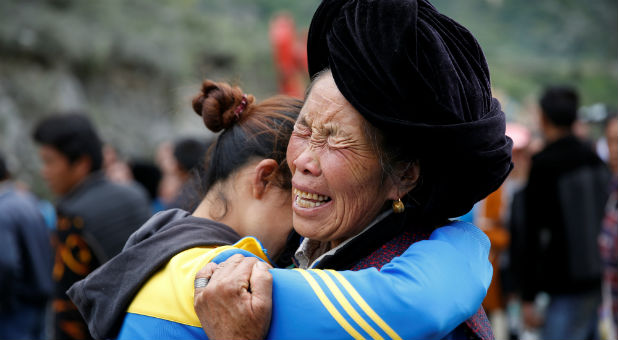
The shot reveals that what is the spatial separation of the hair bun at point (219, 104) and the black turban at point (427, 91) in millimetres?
635

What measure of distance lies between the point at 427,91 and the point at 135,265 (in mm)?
1023

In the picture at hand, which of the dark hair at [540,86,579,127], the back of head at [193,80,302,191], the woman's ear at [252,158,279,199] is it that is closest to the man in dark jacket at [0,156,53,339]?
the back of head at [193,80,302,191]

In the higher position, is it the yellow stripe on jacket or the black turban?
the black turban

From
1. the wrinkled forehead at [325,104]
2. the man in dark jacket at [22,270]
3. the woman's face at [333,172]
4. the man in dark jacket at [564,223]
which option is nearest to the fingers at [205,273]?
the woman's face at [333,172]

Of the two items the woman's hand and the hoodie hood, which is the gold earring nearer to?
the woman's hand

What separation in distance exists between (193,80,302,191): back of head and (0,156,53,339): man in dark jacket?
3141mm

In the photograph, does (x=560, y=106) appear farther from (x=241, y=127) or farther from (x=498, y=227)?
(x=241, y=127)

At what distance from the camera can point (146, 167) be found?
9.25m

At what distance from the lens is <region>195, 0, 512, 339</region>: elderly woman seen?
1498mm

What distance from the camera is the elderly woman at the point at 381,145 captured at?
150 centimetres

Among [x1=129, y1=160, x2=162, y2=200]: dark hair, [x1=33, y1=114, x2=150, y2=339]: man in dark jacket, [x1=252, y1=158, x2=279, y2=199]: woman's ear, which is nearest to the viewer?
[x1=252, y1=158, x2=279, y2=199]: woman's ear

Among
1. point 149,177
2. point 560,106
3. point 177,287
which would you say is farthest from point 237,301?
point 149,177

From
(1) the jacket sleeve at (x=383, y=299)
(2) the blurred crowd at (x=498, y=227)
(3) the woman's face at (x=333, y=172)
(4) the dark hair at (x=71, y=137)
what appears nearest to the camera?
(1) the jacket sleeve at (x=383, y=299)

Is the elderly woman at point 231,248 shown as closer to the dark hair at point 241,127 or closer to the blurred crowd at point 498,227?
the dark hair at point 241,127
